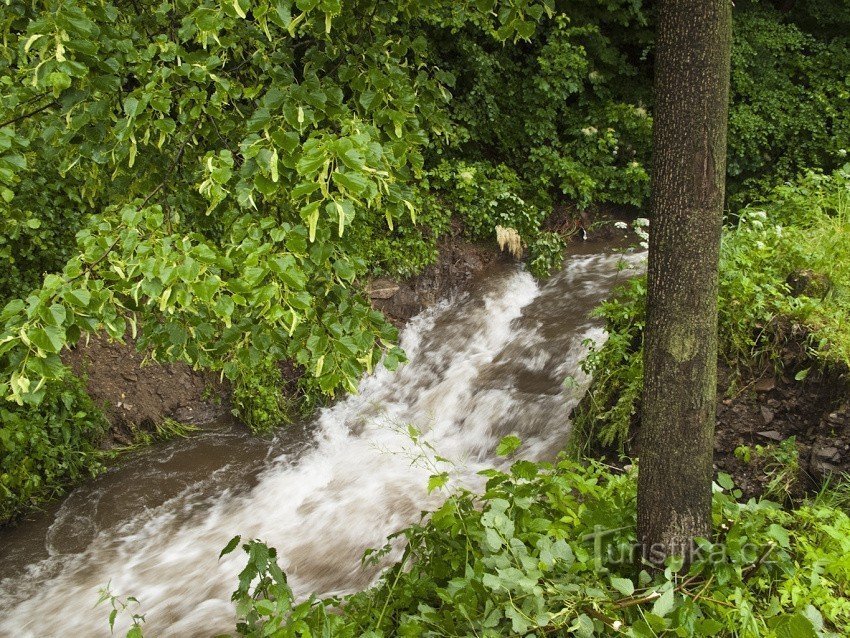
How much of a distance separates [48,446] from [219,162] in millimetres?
4687

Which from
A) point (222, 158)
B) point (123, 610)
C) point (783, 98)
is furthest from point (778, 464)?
point (783, 98)

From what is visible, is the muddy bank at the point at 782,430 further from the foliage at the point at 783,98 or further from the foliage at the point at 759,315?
the foliage at the point at 783,98

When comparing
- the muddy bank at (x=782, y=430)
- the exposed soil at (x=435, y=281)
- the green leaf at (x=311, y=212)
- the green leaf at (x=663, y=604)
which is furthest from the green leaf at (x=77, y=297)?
the exposed soil at (x=435, y=281)

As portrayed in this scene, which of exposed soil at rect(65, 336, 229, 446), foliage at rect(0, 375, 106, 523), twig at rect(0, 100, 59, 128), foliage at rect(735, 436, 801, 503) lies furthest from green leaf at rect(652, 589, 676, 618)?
exposed soil at rect(65, 336, 229, 446)

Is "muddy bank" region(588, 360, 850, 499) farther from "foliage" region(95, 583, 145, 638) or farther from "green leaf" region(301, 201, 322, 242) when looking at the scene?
"foliage" region(95, 583, 145, 638)

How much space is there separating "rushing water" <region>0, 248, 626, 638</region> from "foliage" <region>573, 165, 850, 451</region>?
640 mm

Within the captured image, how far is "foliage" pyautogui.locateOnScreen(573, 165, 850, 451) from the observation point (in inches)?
161

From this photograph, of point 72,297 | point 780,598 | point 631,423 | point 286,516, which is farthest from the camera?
point 286,516

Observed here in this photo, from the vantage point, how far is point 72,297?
214 centimetres

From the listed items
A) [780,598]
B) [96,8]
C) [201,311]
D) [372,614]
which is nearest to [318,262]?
[201,311]

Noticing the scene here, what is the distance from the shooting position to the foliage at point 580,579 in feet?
7.70

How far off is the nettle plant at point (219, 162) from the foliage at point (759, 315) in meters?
2.38

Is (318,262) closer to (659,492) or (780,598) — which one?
(659,492)

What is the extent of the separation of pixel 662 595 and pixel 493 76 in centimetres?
872
